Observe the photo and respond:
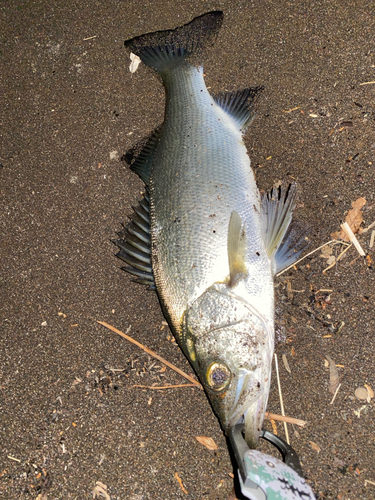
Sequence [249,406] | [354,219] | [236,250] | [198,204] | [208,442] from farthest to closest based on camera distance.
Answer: [354,219] < [208,442] < [198,204] < [236,250] < [249,406]

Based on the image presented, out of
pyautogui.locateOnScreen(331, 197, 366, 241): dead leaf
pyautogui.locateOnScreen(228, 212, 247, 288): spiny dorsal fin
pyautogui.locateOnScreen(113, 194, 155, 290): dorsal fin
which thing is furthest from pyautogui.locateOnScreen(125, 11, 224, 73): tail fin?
pyautogui.locateOnScreen(331, 197, 366, 241): dead leaf

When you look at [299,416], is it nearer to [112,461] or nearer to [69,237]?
[112,461]

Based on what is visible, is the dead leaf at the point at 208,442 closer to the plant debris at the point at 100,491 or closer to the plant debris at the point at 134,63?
the plant debris at the point at 100,491

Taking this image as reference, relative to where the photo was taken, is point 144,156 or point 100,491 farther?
point 144,156

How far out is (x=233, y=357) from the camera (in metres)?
2.04

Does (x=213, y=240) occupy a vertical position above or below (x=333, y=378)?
above

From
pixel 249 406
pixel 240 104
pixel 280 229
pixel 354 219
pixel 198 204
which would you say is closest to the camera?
pixel 249 406

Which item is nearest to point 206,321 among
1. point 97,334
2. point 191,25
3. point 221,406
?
point 221,406

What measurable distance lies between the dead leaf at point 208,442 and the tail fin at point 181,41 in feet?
9.32

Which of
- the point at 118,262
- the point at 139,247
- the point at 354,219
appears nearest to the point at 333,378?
the point at 354,219

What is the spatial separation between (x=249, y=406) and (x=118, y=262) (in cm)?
145

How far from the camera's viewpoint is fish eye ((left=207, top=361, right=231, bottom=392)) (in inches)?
80.1

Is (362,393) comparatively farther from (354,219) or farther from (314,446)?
(354,219)

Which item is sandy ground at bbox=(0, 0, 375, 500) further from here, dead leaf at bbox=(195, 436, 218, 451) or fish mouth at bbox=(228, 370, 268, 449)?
fish mouth at bbox=(228, 370, 268, 449)
